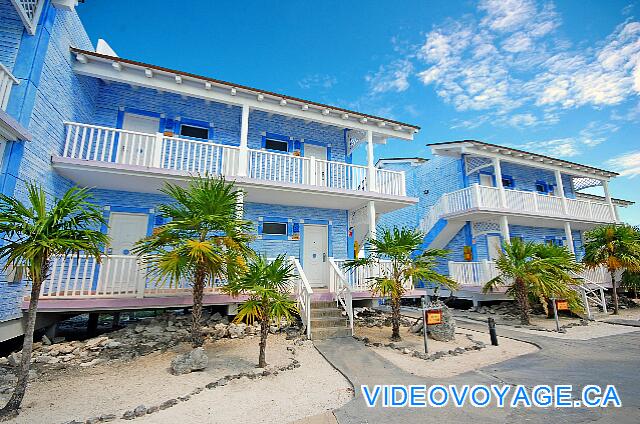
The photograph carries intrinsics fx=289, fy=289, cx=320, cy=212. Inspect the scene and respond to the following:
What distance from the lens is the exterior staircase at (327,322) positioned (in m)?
7.54

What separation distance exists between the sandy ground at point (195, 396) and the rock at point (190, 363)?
0.45 feet

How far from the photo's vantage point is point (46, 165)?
7078 millimetres

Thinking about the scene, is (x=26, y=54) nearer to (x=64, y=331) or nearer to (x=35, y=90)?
(x=35, y=90)

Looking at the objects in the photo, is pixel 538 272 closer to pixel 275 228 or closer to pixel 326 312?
pixel 326 312

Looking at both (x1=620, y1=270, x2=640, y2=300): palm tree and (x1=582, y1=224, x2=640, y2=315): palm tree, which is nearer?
(x1=582, y1=224, x2=640, y2=315): palm tree

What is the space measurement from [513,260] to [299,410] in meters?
9.39

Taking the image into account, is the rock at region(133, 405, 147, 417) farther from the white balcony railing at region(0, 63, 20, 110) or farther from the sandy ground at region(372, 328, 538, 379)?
the white balcony railing at region(0, 63, 20, 110)

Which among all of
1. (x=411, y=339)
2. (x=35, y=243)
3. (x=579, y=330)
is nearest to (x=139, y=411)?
(x=35, y=243)

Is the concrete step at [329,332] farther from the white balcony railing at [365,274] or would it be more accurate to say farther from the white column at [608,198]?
the white column at [608,198]

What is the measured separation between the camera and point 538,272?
955cm

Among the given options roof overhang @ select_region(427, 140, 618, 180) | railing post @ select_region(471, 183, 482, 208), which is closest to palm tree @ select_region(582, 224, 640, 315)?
roof overhang @ select_region(427, 140, 618, 180)

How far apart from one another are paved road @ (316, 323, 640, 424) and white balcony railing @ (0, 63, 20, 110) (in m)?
8.47

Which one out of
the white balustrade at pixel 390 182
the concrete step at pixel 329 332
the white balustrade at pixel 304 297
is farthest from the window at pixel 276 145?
the concrete step at pixel 329 332

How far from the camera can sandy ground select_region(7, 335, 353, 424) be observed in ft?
12.6
